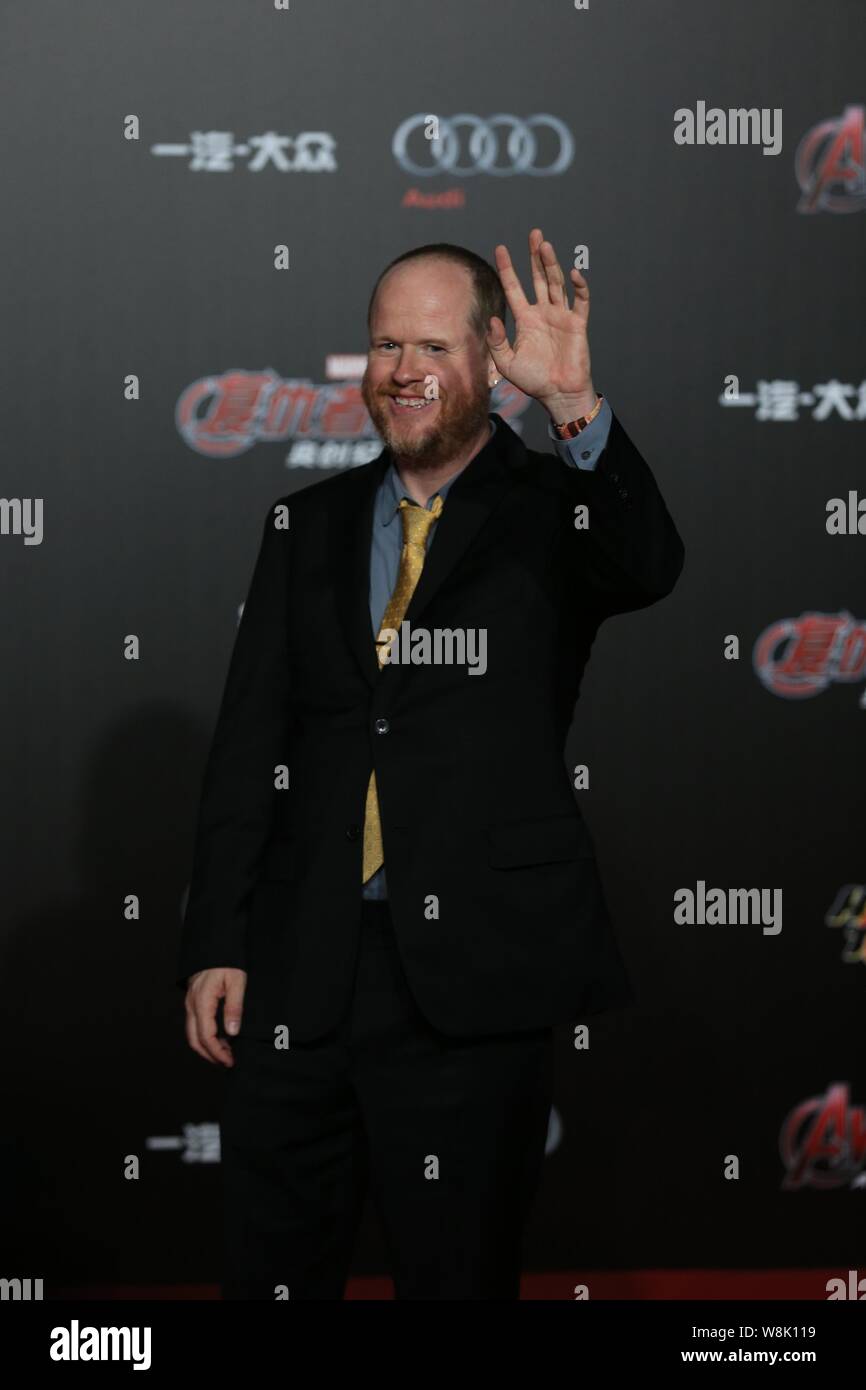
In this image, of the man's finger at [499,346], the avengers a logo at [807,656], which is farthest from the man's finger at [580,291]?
the avengers a logo at [807,656]

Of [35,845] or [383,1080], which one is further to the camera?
[35,845]

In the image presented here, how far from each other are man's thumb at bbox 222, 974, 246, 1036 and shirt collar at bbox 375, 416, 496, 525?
0.74 meters

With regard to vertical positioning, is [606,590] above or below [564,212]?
below

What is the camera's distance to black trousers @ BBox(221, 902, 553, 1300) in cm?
255

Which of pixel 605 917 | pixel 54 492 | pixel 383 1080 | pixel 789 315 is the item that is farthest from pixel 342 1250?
pixel 789 315

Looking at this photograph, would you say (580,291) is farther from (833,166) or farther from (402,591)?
(833,166)

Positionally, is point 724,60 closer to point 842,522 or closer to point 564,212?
point 564,212

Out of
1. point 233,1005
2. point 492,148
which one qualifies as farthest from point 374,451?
point 233,1005

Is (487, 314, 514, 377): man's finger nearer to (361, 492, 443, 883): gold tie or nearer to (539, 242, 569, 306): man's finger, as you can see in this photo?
(539, 242, 569, 306): man's finger

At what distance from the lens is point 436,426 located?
2670 mm

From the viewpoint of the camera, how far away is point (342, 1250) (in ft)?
8.78

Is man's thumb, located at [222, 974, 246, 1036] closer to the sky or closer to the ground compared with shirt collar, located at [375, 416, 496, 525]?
closer to the ground

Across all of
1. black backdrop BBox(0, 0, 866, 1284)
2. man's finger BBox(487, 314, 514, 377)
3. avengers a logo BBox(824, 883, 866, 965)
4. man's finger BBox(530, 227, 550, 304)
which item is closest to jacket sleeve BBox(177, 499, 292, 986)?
man's finger BBox(487, 314, 514, 377)

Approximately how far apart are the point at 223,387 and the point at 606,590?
1.48 m
